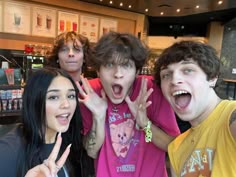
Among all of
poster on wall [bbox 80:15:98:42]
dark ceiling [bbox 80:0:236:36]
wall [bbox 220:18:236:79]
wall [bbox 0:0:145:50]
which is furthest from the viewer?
wall [bbox 220:18:236:79]

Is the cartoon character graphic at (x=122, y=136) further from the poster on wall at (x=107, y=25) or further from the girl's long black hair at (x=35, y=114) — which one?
the poster on wall at (x=107, y=25)

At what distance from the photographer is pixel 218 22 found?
9.30 metres

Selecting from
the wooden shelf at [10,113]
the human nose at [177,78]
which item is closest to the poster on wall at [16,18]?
the wooden shelf at [10,113]

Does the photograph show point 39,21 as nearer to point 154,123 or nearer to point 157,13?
point 157,13

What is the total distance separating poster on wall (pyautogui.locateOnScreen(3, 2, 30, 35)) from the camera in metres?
5.13

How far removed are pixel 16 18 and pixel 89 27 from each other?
6.30ft

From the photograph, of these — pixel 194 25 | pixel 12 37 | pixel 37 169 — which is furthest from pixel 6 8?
pixel 194 25

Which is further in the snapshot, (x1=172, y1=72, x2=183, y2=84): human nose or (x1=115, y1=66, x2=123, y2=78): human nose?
(x1=115, y1=66, x2=123, y2=78): human nose

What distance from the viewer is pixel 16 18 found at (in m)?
5.26

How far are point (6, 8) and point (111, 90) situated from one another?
474 centimetres

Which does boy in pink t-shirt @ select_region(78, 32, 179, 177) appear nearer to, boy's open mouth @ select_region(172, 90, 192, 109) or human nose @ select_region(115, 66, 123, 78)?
human nose @ select_region(115, 66, 123, 78)

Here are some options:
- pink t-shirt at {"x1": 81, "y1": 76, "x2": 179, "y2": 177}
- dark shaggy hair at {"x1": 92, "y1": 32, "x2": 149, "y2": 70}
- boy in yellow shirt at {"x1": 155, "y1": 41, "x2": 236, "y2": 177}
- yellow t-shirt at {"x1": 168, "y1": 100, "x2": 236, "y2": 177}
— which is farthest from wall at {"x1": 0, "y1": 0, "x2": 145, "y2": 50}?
yellow t-shirt at {"x1": 168, "y1": 100, "x2": 236, "y2": 177}

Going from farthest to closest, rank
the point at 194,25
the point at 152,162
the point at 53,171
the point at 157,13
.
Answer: the point at 194,25 → the point at 157,13 → the point at 152,162 → the point at 53,171

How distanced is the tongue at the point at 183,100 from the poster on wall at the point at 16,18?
499 centimetres
